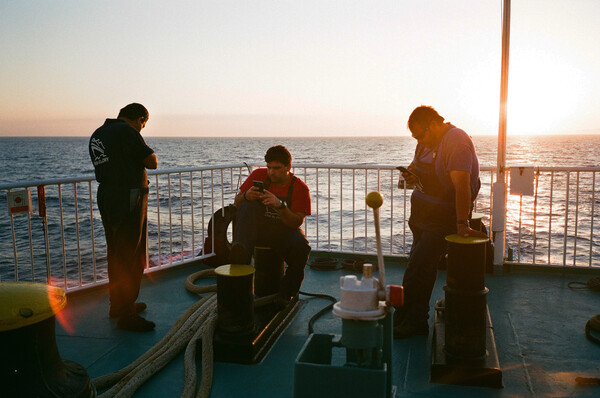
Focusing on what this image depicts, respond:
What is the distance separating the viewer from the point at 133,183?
407cm

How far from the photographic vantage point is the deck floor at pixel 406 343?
3166 millimetres

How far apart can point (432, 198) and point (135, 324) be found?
8.22 feet

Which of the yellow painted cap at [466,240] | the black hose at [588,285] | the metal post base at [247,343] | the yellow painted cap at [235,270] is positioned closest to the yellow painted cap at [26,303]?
the yellow painted cap at [235,270]

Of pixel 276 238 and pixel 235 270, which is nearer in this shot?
pixel 235 270

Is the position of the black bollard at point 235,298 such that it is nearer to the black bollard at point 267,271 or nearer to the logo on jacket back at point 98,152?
the black bollard at point 267,271

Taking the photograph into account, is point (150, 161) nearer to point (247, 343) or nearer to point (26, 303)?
point (247, 343)

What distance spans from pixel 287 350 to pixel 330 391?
50.9 inches

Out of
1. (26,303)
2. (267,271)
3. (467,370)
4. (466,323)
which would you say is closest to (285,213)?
(267,271)

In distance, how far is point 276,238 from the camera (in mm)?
4395

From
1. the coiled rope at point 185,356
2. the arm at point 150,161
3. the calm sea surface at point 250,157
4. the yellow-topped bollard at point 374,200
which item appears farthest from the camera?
the calm sea surface at point 250,157

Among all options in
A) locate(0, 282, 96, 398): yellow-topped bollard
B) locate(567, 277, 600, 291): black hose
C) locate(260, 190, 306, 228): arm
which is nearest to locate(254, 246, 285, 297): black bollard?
locate(260, 190, 306, 228): arm

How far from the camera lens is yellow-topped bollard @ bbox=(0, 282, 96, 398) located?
1781 millimetres

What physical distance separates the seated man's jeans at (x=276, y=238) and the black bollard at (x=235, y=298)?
644 millimetres

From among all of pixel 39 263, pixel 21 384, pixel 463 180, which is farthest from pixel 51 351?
pixel 39 263
